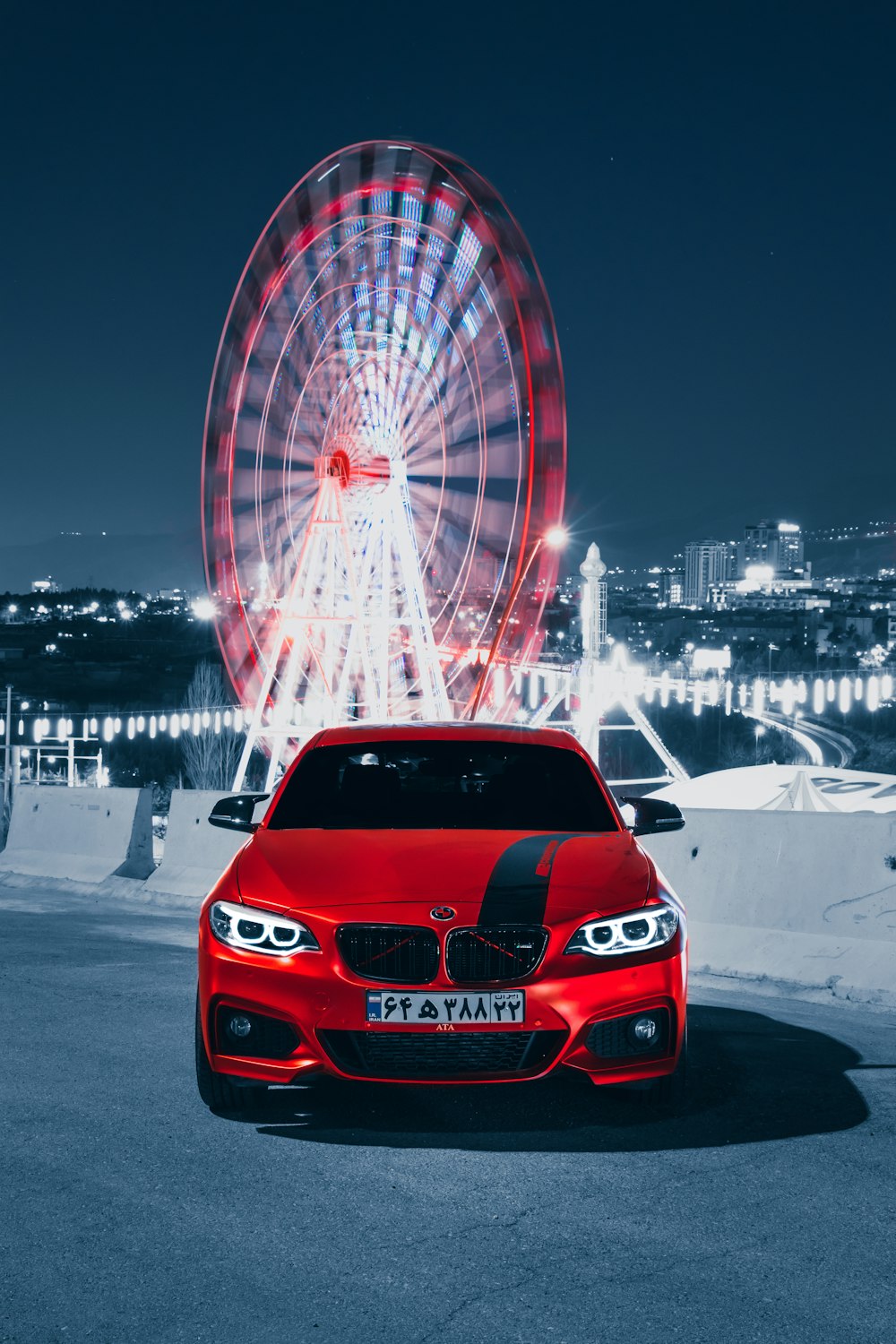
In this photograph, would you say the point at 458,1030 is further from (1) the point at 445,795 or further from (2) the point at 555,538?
(2) the point at 555,538

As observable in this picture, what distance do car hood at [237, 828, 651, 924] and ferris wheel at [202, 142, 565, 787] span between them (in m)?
13.3

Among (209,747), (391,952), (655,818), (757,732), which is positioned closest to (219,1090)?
(391,952)

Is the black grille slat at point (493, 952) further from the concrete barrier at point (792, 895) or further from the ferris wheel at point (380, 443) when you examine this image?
the ferris wheel at point (380, 443)

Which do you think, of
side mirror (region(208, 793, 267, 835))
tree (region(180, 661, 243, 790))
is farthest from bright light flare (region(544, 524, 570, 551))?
tree (region(180, 661, 243, 790))

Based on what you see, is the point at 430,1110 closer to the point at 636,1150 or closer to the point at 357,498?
the point at 636,1150

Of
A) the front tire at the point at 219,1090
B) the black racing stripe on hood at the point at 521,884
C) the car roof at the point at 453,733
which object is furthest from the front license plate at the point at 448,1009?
the car roof at the point at 453,733

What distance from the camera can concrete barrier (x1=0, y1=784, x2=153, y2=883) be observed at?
13.1m

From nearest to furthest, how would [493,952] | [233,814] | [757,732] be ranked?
[493,952] → [233,814] → [757,732]

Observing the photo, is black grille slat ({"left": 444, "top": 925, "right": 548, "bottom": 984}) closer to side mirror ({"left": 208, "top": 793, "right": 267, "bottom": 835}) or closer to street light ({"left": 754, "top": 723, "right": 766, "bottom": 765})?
side mirror ({"left": 208, "top": 793, "right": 267, "bottom": 835})

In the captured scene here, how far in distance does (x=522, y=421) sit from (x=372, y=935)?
47.9 ft

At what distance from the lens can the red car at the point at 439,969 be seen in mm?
4531

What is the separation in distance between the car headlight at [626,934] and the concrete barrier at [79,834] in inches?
348

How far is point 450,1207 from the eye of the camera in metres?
4.04

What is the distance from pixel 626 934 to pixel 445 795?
164 centimetres
